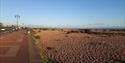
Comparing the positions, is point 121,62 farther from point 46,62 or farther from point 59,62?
point 46,62

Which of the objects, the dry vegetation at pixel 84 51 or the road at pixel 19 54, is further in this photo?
the dry vegetation at pixel 84 51

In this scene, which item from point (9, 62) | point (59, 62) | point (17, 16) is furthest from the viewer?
point (17, 16)

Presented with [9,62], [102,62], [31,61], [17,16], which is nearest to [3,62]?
[9,62]

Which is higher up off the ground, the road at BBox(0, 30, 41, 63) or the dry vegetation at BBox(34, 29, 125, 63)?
the road at BBox(0, 30, 41, 63)

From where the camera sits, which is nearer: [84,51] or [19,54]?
[19,54]

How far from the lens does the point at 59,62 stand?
Result: 1347 centimetres

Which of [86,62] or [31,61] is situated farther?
[86,62]

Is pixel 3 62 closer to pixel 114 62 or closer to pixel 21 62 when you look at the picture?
pixel 21 62

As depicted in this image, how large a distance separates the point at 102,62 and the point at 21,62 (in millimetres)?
5509

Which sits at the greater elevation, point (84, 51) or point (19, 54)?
point (19, 54)

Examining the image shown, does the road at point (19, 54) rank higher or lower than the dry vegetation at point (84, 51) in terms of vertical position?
higher

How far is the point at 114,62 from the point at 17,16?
402 feet

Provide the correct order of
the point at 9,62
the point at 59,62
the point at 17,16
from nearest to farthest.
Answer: the point at 9,62
the point at 59,62
the point at 17,16

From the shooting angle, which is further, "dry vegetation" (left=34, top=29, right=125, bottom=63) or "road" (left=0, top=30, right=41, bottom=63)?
"dry vegetation" (left=34, top=29, right=125, bottom=63)
